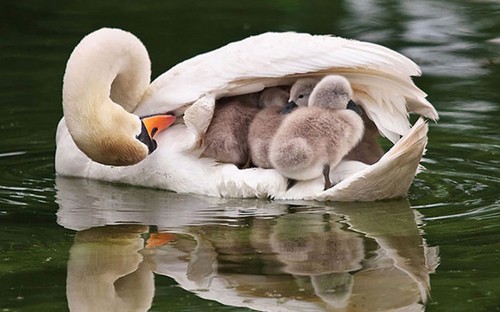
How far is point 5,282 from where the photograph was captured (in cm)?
608

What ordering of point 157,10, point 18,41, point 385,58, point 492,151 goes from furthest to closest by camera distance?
point 157,10, point 18,41, point 492,151, point 385,58

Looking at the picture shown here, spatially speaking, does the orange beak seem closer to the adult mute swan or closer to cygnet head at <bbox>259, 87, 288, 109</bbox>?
the adult mute swan

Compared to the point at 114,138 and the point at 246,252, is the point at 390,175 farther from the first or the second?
the point at 114,138

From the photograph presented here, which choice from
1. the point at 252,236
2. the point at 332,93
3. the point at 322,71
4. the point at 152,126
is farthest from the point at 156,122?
the point at 252,236

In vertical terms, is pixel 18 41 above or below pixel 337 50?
below

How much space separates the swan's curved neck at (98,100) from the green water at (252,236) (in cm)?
36

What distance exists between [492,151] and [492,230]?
1868 millimetres

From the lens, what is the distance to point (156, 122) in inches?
310

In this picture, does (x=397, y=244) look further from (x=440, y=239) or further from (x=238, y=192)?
(x=238, y=192)

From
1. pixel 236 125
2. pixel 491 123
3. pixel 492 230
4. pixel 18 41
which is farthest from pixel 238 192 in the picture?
pixel 18 41

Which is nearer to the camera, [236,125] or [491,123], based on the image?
[236,125]

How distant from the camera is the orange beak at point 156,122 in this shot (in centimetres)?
782

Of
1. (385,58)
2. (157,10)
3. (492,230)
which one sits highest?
(385,58)

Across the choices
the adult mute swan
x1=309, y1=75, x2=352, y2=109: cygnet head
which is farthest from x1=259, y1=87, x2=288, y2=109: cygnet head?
x1=309, y1=75, x2=352, y2=109: cygnet head
